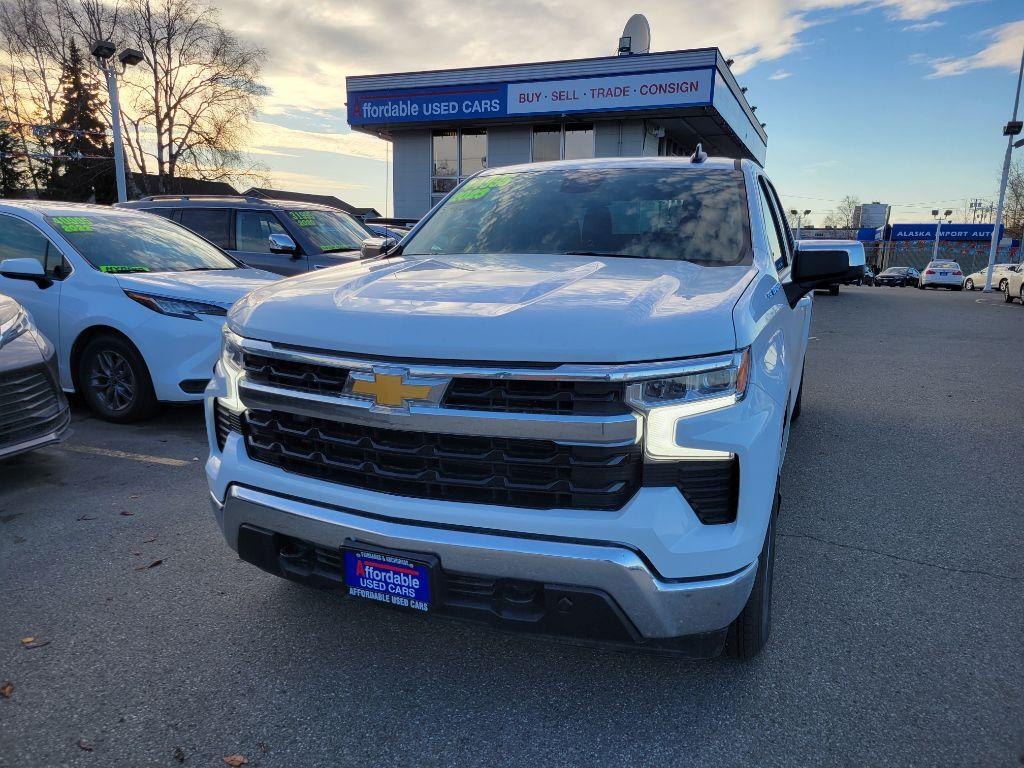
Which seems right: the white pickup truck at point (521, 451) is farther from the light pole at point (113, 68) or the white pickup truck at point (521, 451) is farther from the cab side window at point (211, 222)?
the light pole at point (113, 68)

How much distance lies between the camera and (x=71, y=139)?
4428cm

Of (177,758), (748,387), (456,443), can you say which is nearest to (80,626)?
(177,758)

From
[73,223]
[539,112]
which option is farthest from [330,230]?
[539,112]

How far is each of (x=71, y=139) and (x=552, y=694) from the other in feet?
175

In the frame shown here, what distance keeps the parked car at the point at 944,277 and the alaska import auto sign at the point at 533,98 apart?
19.9 m

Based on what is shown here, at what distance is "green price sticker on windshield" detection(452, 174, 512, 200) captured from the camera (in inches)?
151

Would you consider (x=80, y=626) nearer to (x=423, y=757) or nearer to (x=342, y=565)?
(x=342, y=565)

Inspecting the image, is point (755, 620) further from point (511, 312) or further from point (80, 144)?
point (80, 144)

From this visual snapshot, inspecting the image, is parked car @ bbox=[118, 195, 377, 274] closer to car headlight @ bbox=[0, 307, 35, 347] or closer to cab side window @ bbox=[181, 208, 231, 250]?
cab side window @ bbox=[181, 208, 231, 250]

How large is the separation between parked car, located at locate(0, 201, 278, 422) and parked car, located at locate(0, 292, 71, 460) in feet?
3.11

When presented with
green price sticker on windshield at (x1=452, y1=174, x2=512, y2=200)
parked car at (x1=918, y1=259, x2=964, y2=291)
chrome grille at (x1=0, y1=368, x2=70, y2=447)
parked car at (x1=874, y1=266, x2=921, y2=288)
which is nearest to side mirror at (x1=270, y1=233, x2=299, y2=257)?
chrome grille at (x1=0, y1=368, x2=70, y2=447)

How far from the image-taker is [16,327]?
14.0 ft

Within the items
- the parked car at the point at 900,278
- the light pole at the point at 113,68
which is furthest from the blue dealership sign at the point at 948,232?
the light pole at the point at 113,68

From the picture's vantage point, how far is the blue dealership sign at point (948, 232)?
214 ft
